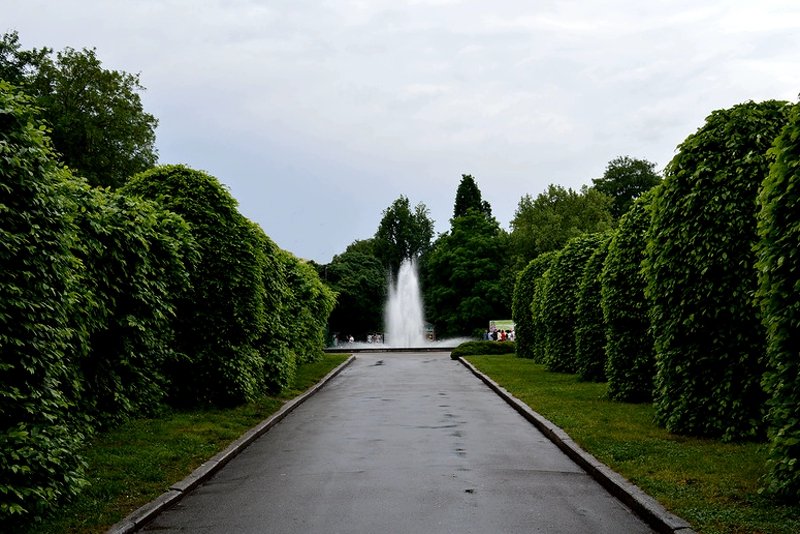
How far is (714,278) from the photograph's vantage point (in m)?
11.4

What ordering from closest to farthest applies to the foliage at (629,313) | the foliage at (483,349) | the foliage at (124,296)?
the foliage at (124,296) < the foliage at (629,313) < the foliage at (483,349)

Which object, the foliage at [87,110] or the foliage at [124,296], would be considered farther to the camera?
the foliage at [87,110]

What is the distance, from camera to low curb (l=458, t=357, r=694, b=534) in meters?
6.98

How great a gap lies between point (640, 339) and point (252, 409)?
795 cm

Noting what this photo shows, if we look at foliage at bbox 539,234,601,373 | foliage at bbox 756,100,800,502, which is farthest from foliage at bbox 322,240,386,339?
foliage at bbox 756,100,800,502

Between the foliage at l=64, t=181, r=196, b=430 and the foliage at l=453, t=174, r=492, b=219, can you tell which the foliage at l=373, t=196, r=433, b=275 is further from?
the foliage at l=64, t=181, r=196, b=430

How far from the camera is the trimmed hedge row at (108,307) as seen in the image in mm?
7023

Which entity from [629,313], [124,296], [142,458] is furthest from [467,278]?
[142,458]

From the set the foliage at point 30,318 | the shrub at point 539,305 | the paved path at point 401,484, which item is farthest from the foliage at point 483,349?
the foliage at point 30,318

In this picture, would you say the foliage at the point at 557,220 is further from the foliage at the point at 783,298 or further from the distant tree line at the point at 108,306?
the foliage at the point at 783,298

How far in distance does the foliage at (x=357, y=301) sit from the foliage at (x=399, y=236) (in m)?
24.4

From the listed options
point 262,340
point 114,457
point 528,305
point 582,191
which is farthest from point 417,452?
point 582,191

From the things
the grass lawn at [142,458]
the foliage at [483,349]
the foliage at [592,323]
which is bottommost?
the grass lawn at [142,458]

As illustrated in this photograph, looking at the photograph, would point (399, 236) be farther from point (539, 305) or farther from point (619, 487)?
point (619, 487)
